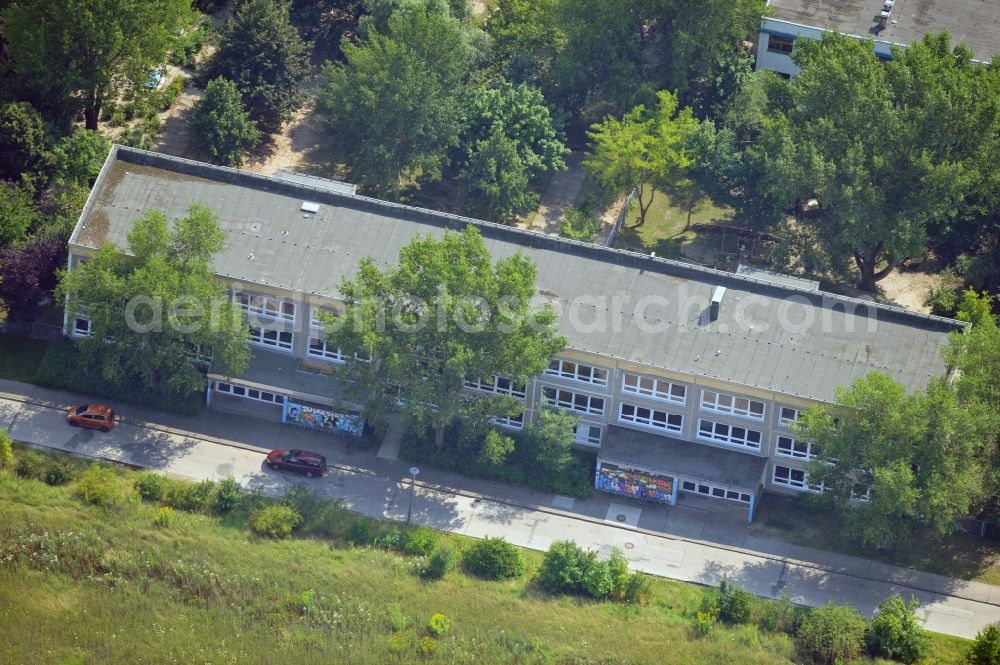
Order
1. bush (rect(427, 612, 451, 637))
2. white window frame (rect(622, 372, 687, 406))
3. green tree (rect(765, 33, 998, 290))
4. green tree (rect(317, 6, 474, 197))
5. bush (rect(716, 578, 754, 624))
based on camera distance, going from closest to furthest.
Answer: bush (rect(427, 612, 451, 637)), bush (rect(716, 578, 754, 624)), white window frame (rect(622, 372, 687, 406)), green tree (rect(765, 33, 998, 290)), green tree (rect(317, 6, 474, 197))

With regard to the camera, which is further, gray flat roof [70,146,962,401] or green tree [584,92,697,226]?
green tree [584,92,697,226]

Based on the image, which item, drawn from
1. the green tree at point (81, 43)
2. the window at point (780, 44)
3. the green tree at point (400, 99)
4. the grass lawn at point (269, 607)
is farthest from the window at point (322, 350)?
the window at point (780, 44)

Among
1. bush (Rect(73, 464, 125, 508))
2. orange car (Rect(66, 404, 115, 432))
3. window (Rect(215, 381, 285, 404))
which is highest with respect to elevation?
Result: window (Rect(215, 381, 285, 404))

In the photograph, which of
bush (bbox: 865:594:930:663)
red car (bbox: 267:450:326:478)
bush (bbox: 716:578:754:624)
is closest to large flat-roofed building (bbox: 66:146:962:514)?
red car (bbox: 267:450:326:478)

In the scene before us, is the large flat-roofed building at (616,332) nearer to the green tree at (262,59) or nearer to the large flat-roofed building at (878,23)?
the green tree at (262,59)

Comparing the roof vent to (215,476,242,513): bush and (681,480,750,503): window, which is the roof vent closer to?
(681,480,750,503): window

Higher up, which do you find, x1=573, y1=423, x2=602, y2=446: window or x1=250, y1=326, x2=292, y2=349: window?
x1=250, y1=326, x2=292, y2=349: window
